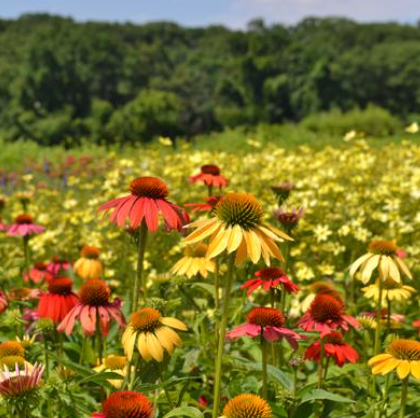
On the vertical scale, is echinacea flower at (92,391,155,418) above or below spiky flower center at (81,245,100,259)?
above

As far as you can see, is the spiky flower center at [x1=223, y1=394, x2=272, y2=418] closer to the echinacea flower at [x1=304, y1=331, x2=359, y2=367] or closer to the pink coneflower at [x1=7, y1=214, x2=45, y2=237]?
the echinacea flower at [x1=304, y1=331, x2=359, y2=367]

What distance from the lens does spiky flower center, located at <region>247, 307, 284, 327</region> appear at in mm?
1521

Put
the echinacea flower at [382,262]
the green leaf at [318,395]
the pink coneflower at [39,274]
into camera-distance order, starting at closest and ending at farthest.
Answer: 1. the green leaf at [318,395]
2. the echinacea flower at [382,262]
3. the pink coneflower at [39,274]

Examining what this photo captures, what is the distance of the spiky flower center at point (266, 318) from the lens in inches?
59.9

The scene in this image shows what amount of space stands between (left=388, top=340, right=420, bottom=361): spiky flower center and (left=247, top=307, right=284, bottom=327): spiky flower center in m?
0.29

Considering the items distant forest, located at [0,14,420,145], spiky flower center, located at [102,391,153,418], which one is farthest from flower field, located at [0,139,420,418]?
distant forest, located at [0,14,420,145]

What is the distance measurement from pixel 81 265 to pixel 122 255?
1345 mm

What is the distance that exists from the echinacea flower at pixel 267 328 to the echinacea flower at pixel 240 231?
0.92 ft

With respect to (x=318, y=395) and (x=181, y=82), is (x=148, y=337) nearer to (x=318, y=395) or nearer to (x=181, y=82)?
(x=318, y=395)

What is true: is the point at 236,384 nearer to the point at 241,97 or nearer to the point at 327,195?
the point at 327,195

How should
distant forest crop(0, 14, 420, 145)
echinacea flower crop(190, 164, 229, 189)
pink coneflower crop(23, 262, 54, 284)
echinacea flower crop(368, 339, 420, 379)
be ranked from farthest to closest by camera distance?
1. distant forest crop(0, 14, 420, 145)
2. pink coneflower crop(23, 262, 54, 284)
3. echinacea flower crop(190, 164, 229, 189)
4. echinacea flower crop(368, 339, 420, 379)

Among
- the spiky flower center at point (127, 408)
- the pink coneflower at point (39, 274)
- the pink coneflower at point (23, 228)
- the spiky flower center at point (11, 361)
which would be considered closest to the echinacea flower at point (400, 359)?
the spiky flower center at point (127, 408)

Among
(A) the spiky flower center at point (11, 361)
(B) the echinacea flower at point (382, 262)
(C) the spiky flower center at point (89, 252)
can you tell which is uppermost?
(B) the echinacea flower at point (382, 262)

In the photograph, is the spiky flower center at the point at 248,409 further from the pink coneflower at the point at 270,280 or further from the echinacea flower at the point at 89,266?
the echinacea flower at the point at 89,266
